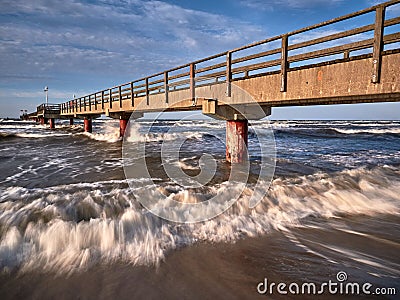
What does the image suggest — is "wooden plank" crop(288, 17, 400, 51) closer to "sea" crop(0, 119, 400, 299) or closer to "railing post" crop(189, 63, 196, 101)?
"sea" crop(0, 119, 400, 299)

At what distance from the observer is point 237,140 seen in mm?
10609

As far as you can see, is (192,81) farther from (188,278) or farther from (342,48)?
(188,278)

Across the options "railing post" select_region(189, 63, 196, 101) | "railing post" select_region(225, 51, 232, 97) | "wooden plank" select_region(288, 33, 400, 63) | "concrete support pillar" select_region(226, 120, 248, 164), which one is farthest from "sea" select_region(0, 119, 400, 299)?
"railing post" select_region(189, 63, 196, 101)

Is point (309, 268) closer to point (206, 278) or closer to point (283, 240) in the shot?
point (283, 240)

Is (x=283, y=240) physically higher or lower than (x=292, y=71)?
lower

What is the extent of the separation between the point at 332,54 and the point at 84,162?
1100 centimetres

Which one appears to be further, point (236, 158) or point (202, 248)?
point (236, 158)

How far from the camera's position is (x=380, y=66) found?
15.1ft

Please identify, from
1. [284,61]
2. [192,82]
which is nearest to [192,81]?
[192,82]

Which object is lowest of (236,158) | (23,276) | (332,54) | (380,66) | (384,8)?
(23,276)

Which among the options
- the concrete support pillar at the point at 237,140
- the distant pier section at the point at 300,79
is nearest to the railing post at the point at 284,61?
the distant pier section at the point at 300,79

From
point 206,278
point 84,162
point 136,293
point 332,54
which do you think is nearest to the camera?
point 136,293

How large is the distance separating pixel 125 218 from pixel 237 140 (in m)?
6.58

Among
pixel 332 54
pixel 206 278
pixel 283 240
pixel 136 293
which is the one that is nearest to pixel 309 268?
pixel 283 240
